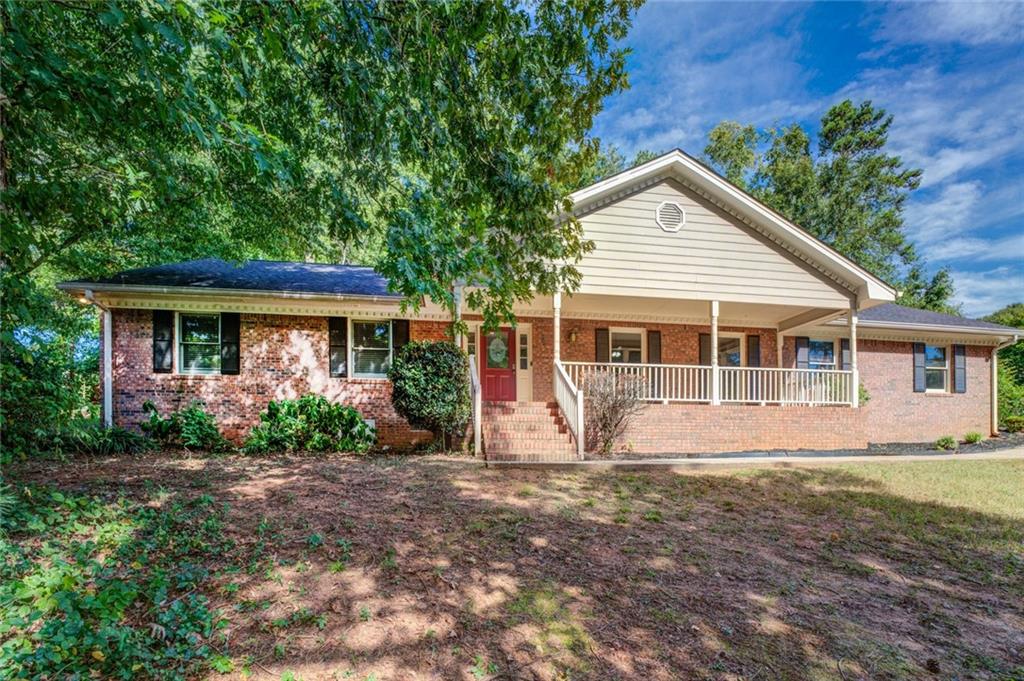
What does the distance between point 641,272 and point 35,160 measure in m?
9.52

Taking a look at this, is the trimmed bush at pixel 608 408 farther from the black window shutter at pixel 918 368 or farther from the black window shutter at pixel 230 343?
the black window shutter at pixel 918 368

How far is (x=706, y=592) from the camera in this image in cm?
338

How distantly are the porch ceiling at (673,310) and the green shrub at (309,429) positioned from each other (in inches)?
214

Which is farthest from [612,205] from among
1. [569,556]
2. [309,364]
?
[569,556]

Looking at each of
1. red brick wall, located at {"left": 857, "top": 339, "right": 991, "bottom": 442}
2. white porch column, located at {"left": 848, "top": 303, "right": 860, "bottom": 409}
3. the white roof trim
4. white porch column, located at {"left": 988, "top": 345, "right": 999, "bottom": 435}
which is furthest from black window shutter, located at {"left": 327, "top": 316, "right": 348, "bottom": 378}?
white porch column, located at {"left": 988, "top": 345, "right": 999, "bottom": 435}

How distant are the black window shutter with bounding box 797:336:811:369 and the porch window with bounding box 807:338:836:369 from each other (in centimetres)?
11

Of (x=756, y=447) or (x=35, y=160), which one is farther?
(x=756, y=447)

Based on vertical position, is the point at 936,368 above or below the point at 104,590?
above

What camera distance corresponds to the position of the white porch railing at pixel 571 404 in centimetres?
827

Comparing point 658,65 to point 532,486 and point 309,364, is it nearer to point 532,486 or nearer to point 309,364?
point 532,486

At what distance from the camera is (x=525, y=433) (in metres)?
8.63

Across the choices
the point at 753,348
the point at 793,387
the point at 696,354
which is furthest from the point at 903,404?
the point at 696,354

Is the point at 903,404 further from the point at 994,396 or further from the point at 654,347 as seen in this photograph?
the point at 654,347

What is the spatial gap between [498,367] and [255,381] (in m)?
5.45
